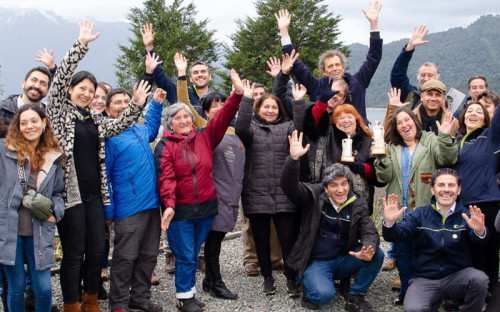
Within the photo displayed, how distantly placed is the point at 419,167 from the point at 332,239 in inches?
46.7

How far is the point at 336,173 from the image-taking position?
182 inches

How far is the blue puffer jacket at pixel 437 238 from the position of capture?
4.32 m

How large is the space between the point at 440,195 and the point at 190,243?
2.46m

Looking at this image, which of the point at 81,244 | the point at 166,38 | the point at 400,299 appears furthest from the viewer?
the point at 166,38

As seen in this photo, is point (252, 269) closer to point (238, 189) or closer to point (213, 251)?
point (213, 251)

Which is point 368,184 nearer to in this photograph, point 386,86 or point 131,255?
point 131,255

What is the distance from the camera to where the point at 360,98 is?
5734 millimetres

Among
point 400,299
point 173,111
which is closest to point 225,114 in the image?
point 173,111

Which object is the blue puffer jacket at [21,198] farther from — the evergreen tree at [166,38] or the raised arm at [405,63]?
the evergreen tree at [166,38]

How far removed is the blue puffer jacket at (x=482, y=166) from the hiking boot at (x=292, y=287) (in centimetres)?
196

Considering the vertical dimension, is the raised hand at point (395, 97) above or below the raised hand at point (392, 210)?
above

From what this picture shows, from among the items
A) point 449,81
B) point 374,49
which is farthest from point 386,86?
point 374,49

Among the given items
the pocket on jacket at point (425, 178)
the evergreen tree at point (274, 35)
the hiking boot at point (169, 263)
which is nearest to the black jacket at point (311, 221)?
the pocket on jacket at point (425, 178)

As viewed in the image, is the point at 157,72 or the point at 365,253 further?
the point at 157,72
